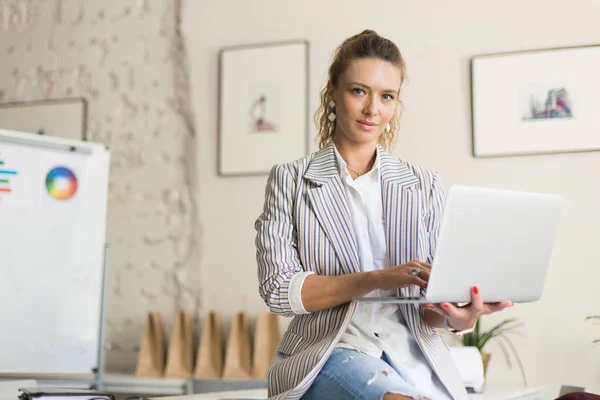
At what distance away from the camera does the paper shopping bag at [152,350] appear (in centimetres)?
353

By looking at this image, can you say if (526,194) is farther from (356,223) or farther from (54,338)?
(54,338)

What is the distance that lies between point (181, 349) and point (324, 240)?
83.3 inches

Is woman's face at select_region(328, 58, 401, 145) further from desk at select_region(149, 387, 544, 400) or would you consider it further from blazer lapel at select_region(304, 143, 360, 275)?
desk at select_region(149, 387, 544, 400)

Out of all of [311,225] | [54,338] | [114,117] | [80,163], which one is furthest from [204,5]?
[311,225]

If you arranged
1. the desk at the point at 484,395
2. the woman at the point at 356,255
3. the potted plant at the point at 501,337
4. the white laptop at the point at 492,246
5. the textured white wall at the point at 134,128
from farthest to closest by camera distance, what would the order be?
the textured white wall at the point at 134,128
the potted plant at the point at 501,337
the desk at the point at 484,395
the woman at the point at 356,255
the white laptop at the point at 492,246

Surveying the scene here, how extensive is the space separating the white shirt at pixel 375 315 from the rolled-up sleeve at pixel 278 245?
29 millimetres

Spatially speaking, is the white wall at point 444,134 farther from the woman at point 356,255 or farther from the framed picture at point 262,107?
the woman at point 356,255

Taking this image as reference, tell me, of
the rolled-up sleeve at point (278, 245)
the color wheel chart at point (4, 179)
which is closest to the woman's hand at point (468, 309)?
the rolled-up sleeve at point (278, 245)

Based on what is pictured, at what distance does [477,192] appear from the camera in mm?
1356

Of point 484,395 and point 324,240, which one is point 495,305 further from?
point 484,395

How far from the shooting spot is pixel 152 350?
360cm

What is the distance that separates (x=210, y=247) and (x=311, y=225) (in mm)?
2122

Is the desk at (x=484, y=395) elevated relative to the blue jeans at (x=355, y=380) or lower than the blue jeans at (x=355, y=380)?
lower

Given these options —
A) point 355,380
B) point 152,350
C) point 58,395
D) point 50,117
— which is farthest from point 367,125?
point 50,117
